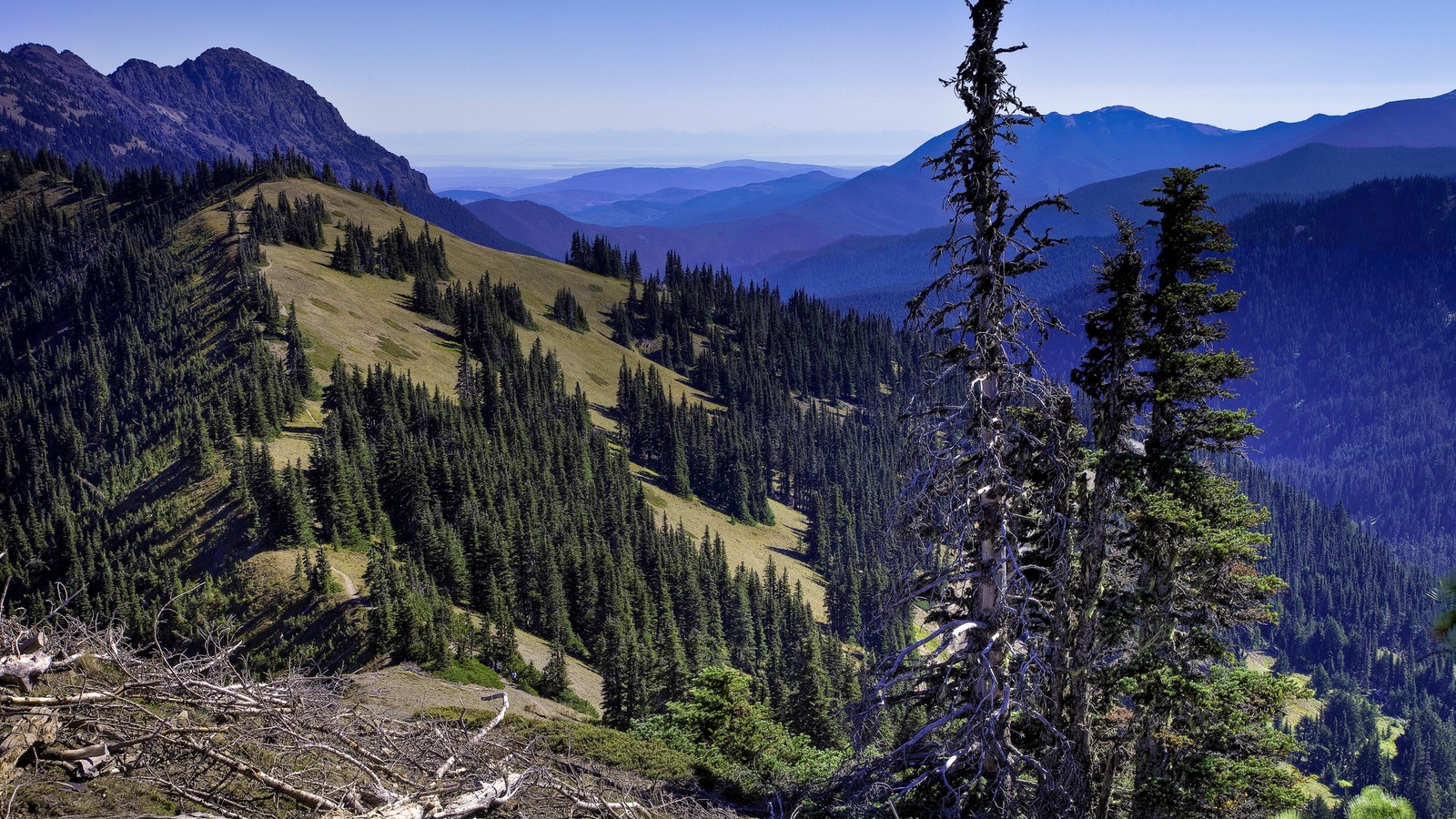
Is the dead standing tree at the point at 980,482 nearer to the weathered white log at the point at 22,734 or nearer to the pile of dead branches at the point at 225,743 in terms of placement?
the pile of dead branches at the point at 225,743

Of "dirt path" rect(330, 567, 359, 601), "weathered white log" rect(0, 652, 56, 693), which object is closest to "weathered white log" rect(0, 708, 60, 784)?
"weathered white log" rect(0, 652, 56, 693)

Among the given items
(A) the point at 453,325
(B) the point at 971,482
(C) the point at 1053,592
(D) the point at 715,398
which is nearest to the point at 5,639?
(B) the point at 971,482

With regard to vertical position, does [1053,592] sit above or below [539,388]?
above

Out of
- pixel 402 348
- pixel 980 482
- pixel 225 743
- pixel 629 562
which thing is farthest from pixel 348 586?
pixel 402 348

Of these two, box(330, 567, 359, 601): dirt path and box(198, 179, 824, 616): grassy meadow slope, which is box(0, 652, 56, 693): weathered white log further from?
box(198, 179, 824, 616): grassy meadow slope

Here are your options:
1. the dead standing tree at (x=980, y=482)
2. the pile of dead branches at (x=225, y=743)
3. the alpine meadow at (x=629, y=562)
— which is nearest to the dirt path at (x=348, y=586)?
the alpine meadow at (x=629, y=562)

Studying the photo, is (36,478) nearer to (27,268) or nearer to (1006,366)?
(27,268)

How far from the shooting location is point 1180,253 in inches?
655

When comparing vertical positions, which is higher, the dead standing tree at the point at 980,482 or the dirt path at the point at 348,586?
the dead standing tree at the point at 980,482

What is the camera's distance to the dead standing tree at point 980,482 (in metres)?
14.1

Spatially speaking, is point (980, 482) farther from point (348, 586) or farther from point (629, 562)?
point (629, 562)

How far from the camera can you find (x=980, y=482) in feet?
47.9

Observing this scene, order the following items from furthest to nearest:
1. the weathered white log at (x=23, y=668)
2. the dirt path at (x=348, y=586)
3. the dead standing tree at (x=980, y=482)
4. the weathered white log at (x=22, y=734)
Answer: the dirt path at (x=348, y=586) → the dead standing tree at (x=980, y=482) → the weathered white log at (x=23, y=668) → the weathered white log at (x=22, y=734)

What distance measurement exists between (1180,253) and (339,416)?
99.6 m
